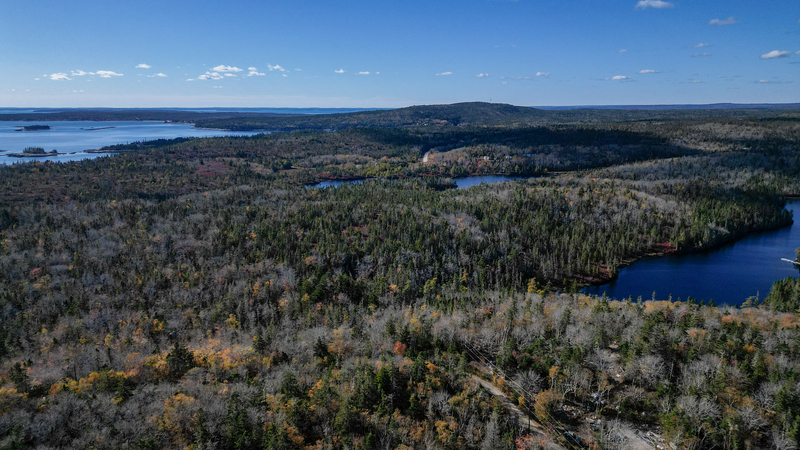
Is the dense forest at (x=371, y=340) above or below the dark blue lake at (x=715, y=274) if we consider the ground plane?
above

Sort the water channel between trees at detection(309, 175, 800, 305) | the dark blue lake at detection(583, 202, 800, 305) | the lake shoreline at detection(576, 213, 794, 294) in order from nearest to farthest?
the water channel between trees at detection(309, 175, 800, 305) < the dark blue lake at detection(583, 202, 800, 305) < the lake shoreline at detection(576, 213, 794, 294)

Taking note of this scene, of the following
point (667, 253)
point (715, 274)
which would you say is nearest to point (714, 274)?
point (715, 274)

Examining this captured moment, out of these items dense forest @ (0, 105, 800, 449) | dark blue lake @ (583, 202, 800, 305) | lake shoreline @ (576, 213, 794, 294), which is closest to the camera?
dense forest @ (0, 105, 800, 449)

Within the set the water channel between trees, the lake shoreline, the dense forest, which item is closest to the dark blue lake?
the water channel between trees

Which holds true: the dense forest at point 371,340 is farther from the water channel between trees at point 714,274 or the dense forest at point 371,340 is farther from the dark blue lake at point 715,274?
the dark blue lake at point 715,274

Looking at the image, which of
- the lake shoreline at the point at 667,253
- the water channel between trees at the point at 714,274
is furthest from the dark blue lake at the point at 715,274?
the lake shoreline at the point at 667,253

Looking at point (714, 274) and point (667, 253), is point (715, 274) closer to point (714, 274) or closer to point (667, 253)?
point (714, 274)

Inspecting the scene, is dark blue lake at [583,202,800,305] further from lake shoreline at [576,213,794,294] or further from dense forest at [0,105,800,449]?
dense forest at [0,105,800,449]

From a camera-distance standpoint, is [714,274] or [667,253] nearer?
[714,274]

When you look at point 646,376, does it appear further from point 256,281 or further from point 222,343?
point 256,281
